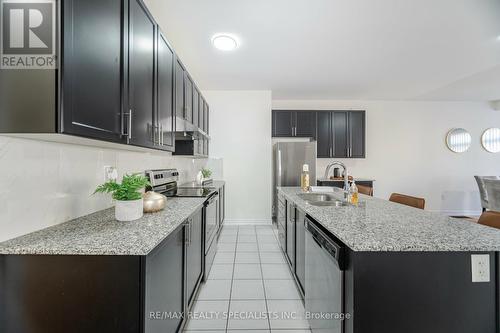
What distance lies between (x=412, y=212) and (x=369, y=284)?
90cm

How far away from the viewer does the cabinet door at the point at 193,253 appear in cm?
165

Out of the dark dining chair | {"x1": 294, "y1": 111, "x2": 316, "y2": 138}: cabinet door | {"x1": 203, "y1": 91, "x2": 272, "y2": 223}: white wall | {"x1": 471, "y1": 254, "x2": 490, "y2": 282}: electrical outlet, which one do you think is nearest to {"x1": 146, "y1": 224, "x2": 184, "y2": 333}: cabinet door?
{"x1": 471, "y1": 254, "x2": 490, "y2": 282}: electrical outlet

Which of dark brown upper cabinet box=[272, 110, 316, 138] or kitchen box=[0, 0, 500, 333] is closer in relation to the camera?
kitchen box=[0, 0, 500, 333]

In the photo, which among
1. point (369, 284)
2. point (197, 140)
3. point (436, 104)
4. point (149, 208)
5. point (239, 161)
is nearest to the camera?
point (369, 284)

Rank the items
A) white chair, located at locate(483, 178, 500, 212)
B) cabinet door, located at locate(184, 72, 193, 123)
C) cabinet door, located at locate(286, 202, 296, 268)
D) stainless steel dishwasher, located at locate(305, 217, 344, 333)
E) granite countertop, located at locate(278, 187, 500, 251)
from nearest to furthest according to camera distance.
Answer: granite countertop, located at locate(278, 187, 500, 251) → stainless steel dishwasher, located at locate(305, 217, 344, 333) → cabinet door, located at locate(286, 202, 296, 268) → cabinet door, located at locate(184, 72, 193, 123) → white chair, located at locate(483, 178, 500, 212)

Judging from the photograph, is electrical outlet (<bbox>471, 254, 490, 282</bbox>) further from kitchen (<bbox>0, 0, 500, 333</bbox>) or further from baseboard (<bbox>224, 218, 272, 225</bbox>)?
baseboard (<bbox>224, 218, 272, 225</bbox>)

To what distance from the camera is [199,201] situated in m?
2.12

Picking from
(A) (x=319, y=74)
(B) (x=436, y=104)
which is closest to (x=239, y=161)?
(A) (x=319, y=74)

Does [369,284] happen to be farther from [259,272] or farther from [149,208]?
[259,272]

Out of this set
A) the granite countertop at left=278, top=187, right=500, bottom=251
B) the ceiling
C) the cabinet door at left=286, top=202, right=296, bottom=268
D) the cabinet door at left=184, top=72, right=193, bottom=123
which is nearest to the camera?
the granite countertop at left=278, top=187, right=500, bottom=251

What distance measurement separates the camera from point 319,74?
3723 mm

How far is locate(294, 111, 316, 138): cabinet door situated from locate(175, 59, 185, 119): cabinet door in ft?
9.73

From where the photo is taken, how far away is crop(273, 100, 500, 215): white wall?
5.25 metres

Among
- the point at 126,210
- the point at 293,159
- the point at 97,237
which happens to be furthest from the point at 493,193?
the point at 97,237
